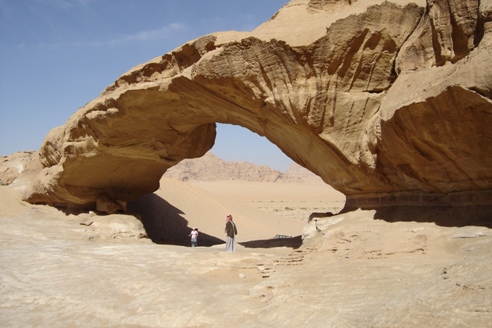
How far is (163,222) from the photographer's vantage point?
1766cm

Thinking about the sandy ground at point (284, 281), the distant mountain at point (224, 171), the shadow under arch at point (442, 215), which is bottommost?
the sandy ground at point (284, 281)

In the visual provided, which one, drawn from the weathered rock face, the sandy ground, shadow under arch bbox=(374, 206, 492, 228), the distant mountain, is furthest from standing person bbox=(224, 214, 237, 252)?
the distant mountain

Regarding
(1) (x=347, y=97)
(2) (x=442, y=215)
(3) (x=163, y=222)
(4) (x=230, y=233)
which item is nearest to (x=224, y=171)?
(3) (x=163, y=222)

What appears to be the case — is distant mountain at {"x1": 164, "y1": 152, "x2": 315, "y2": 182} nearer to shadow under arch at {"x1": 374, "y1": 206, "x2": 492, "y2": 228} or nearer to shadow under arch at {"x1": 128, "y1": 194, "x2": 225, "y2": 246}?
shadow under arch at {"x1": 128, "y1": 194, "x2": 225, "y2": 246}

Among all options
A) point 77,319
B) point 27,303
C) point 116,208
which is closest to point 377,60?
point 77,319

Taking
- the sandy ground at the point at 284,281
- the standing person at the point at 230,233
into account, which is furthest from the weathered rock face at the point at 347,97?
the standing person at the point at 230,233

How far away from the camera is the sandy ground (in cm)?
405

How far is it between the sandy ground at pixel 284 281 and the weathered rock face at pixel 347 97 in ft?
2.59

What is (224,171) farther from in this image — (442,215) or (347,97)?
(442,215)

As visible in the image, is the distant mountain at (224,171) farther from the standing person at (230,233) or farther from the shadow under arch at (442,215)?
the shadow under arch at (442,215)

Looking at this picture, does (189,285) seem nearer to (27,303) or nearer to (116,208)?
(27,303)

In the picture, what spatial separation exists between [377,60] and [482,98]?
300cm

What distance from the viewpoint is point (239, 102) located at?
9.18 metres

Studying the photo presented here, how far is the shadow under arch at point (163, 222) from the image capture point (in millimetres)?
Answer: 16219
